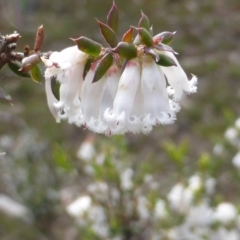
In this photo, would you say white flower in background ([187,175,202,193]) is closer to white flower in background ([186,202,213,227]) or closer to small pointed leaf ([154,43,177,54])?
white flower in background ([186,202,213,227])

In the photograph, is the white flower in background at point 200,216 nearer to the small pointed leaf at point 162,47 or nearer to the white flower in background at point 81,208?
the white flower in background at point 81,208

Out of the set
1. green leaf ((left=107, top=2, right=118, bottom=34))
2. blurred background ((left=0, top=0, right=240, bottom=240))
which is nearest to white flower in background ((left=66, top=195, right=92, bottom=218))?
blurred background ((left=0, top=0, right=240, bottom=240))

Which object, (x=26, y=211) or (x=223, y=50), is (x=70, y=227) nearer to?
(x=26, y=211)

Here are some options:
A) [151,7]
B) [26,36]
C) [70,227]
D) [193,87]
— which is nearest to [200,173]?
[193,87]

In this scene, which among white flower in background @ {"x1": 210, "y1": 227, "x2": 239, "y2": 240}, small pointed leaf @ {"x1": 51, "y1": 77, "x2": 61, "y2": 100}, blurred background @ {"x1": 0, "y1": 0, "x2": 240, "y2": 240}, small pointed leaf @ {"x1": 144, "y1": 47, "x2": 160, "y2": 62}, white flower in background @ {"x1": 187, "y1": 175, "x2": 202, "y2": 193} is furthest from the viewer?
blurred background @ {"x1": 0, "y1": 0, "x2": 240, "y2": 240}

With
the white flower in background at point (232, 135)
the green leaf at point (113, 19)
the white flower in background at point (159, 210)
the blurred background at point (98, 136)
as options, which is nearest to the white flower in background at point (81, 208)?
the blurred background at point (98, 136)

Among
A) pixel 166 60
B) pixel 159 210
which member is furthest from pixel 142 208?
pixel 166 60
